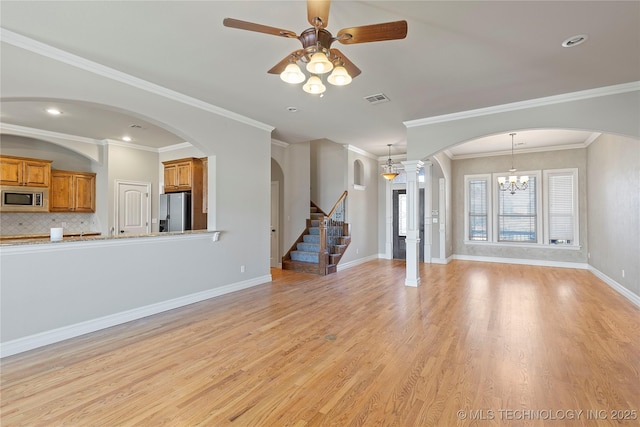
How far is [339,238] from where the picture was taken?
24.6 feet

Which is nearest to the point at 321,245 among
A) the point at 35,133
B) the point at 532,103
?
the point at 532,103

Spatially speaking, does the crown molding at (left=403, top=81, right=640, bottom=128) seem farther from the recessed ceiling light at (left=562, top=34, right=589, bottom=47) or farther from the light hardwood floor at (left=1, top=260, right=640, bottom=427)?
the light hardwood floor at (left=1, top=260, right=640, bottom=427)

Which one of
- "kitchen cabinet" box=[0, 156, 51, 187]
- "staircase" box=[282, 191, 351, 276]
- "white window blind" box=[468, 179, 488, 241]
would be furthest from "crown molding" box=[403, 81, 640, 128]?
"kitchen cabinet" box=[0, 156, 51, 187]

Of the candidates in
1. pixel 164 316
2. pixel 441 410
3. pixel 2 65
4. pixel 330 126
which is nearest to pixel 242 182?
pixel 330 126

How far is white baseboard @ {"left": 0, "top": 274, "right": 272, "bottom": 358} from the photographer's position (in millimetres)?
2895

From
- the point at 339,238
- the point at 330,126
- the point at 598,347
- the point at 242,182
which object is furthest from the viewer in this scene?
the point at 339,238

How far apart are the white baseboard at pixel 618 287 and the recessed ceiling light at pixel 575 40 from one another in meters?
3.90

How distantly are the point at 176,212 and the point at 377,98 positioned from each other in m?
4.61

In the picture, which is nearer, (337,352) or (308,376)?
(308,376)

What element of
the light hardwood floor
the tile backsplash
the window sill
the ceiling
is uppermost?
the ceiling

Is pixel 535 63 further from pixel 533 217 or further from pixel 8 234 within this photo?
pixel 8 234

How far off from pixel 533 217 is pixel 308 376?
8.10m

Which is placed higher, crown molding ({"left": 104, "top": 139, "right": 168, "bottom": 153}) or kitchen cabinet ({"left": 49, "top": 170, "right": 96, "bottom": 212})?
crown molding ({"left": 104, "top": 139, "right": 168, "bottom": 153})

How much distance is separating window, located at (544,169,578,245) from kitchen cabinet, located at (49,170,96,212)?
11.2 meters
